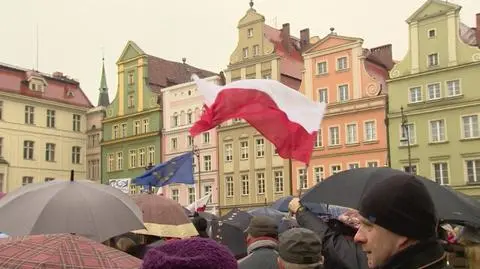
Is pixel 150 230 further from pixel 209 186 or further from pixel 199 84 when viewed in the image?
pixel 209 186

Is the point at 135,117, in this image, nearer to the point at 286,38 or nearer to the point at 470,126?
the point at 286,38

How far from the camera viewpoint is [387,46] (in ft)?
138

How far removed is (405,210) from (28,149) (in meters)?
47.7

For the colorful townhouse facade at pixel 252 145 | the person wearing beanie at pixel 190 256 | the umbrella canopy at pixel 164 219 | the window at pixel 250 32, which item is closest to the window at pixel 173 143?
the colorful townhouse facade at pixel 252 145

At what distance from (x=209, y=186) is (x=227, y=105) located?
32.7m

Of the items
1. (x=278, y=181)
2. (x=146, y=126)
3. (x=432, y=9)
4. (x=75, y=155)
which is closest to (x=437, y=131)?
(x=432, y=9)

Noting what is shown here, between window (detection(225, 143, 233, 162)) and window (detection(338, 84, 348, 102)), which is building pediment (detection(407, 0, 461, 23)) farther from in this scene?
window (detection(225, 143, 233, 162))

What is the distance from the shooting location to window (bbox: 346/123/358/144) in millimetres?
35688

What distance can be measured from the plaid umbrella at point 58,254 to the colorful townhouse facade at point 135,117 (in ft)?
135

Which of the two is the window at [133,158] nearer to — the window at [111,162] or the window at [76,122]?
the window at [111,162]

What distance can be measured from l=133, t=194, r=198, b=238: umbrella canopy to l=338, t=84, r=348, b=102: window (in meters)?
29.8

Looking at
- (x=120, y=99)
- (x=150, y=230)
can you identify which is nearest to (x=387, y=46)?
(x=120, y=99)

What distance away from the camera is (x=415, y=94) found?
33781mm

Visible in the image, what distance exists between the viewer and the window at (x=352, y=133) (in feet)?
117
